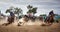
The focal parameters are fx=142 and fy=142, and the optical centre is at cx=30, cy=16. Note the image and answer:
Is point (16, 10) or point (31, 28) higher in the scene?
point (16, 10)

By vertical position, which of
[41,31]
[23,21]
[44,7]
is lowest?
[41,31]

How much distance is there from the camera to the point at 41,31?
8.34 feet

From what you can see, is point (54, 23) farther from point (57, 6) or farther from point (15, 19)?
point (15, 19)

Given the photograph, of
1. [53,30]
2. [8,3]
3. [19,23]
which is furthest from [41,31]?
[8,3]

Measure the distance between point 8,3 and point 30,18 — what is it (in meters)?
0.48

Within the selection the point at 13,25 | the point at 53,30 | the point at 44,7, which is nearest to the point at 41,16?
the point at 44,7

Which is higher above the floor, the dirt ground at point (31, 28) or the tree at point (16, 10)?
the tree at point (16, 10)

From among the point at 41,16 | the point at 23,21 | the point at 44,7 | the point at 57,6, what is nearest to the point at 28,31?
the point at 23,21

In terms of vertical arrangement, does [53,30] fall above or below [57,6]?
below

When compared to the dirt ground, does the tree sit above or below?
above

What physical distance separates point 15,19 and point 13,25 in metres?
0.11

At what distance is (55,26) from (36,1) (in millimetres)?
569

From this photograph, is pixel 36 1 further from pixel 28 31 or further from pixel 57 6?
pixel 28 31

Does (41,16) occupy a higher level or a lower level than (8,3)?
lower
